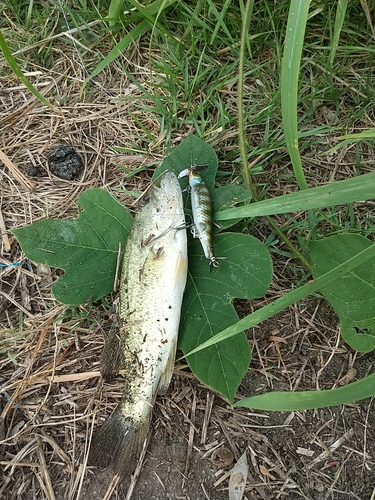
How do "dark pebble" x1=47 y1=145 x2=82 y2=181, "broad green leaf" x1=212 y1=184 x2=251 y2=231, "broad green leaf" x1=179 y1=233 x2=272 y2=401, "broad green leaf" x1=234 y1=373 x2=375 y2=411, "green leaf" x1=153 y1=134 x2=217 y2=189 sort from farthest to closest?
"dark pebble" x1=47 y1=145 x2=82 y2=181 < "green leaf" x1=153 y1=134 x2=217 y2=189 < "broad green leaf" x1=212 y1=184 x2=251 y2=231 < "broad green leaf" x1=179 y1=233 x2=272 y2=401 < "broad green leaf" x1=234 y1=373 x2=375 y2=411

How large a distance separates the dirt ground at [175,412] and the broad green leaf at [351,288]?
5.4 inches

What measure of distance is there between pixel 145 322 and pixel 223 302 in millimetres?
317

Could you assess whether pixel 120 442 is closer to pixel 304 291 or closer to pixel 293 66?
pixel 304 291

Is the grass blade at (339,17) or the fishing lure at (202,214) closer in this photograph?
the fishing lure at (202,214)

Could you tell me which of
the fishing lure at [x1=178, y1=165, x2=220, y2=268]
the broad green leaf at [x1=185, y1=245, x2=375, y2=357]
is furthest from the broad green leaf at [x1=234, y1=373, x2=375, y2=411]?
the fishing lure at [x1=178, y1=165, x2=220, y2=268]

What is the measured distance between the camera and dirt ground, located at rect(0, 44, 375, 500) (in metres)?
1.83

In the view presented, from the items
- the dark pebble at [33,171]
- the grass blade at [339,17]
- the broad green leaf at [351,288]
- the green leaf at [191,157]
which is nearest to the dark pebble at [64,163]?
the dark pebble at [33,171]

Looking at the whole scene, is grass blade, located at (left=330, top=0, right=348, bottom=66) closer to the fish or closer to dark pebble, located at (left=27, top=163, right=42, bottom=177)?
the fish

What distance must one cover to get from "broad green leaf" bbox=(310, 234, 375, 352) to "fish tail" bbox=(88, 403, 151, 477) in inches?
33.6

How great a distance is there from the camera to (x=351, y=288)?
1.79m

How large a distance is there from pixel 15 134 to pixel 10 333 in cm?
95

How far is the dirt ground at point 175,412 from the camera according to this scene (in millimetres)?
1832

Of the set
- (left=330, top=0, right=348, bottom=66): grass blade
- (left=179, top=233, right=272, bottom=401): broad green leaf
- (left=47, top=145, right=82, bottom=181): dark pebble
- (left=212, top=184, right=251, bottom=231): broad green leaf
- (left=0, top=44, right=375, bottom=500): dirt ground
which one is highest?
(left=330, top=0, right=348, bottom=66): grass blade

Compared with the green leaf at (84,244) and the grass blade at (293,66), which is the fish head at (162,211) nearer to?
the green leaf at (84,244)
